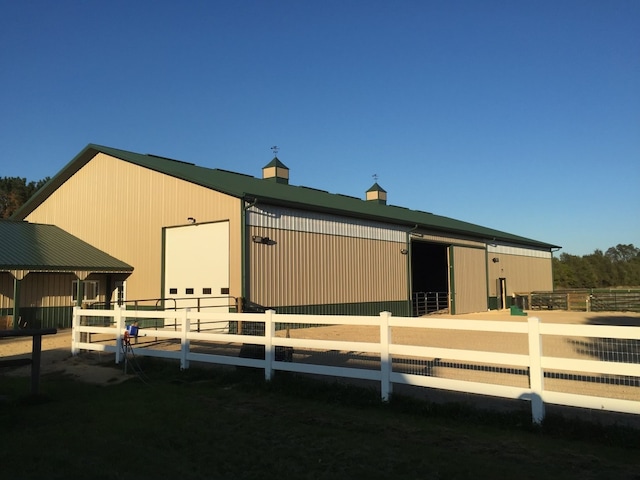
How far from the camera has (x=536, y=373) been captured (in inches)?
245

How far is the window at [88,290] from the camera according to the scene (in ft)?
73.5

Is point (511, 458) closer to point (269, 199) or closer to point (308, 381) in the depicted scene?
point (308, 381)

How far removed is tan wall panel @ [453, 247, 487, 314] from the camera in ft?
100

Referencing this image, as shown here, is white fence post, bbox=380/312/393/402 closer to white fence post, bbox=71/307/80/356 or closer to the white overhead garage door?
white fence post, bbox=71/307/80/356

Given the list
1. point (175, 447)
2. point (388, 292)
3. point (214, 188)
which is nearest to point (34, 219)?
point (214, 188)

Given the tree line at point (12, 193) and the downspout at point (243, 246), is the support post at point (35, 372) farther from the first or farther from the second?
the tree line at point (12, 193)

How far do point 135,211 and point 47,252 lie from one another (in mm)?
3612

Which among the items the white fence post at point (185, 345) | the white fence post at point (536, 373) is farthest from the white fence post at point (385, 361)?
the white fence post at point (185, 345)

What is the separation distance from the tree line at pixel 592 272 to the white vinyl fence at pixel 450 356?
63349mm

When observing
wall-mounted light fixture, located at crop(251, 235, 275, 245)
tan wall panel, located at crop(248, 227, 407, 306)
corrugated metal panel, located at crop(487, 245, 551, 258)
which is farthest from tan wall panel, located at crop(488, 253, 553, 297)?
wall-mounted light fixture, located at crop(251, 235, 275, 245)

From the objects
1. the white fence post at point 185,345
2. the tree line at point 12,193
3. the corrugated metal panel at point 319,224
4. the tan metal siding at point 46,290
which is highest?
the tree line at point 12,193

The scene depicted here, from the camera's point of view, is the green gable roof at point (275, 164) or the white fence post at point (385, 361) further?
the green gable roof at point (275, 164)

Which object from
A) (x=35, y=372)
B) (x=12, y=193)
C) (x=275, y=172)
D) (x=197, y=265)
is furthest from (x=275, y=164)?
(x=12, y=193)

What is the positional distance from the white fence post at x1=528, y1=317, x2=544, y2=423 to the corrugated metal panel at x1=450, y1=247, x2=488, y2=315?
79.4ft
